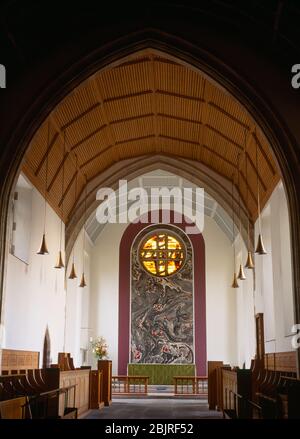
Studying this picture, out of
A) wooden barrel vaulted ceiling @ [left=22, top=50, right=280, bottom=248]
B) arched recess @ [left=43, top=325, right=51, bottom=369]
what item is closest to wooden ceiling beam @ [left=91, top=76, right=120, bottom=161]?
wooden barrel vaulted ceiling @ [left=22, top=50, right=280, bottom=248]

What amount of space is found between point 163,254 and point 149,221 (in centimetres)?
143

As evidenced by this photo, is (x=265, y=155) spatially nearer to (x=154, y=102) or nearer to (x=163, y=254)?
(x=154, y=102)

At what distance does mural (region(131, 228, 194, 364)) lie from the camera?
72.7 ft

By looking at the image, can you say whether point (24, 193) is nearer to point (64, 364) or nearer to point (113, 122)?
point (113, 122)

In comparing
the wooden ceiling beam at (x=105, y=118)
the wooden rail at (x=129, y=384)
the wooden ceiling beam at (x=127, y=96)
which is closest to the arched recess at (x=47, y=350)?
the wooden rail at (x=129, y=384)

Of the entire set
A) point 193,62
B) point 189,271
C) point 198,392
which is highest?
point 193,62

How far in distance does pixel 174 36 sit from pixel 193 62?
21.9 inches

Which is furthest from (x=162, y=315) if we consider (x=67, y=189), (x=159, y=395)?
(x=67, y=189)

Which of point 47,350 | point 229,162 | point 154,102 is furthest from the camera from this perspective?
point 229,162

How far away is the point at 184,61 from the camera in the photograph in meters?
10.5

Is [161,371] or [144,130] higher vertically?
[144,130]

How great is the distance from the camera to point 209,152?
16.3 metres

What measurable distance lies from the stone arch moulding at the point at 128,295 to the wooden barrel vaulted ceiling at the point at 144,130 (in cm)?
577
